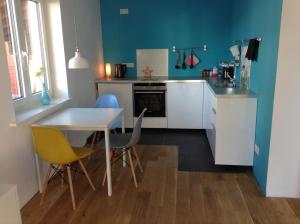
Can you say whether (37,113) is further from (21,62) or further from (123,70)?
(123,70)

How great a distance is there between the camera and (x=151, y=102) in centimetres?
462

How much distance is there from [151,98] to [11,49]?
95.1 inches

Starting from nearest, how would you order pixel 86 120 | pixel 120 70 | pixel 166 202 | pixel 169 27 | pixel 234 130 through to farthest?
pixel 166 202 < pixel 86 120 < pixel 234 130 < pixel 169 27 < pixel 120 70

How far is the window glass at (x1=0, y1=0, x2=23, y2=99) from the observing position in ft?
8.40

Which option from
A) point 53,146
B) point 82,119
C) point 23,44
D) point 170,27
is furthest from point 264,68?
point 170,27

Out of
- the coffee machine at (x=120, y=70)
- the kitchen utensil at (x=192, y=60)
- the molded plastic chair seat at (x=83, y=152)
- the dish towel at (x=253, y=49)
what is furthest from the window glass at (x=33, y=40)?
the kitchen utensil at (x=192, y=60)

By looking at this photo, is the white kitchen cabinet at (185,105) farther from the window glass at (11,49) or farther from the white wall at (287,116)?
the window glass at (11,49)

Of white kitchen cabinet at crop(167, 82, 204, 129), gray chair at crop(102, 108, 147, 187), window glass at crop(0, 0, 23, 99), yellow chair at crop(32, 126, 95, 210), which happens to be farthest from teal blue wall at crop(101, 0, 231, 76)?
yellow chair at crop(32, 126, 95, 210)

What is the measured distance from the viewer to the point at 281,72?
2305 mm

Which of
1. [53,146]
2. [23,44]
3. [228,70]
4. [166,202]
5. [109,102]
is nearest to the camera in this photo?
[53,146]

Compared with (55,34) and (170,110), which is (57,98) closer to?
(55,34)

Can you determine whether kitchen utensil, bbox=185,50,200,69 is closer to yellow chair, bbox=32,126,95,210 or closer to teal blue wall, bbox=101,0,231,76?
teal blue wall, bbox=101,0,231,76

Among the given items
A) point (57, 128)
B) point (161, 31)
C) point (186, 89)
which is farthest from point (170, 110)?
point (57, 128)

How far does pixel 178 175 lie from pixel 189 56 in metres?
2.53
